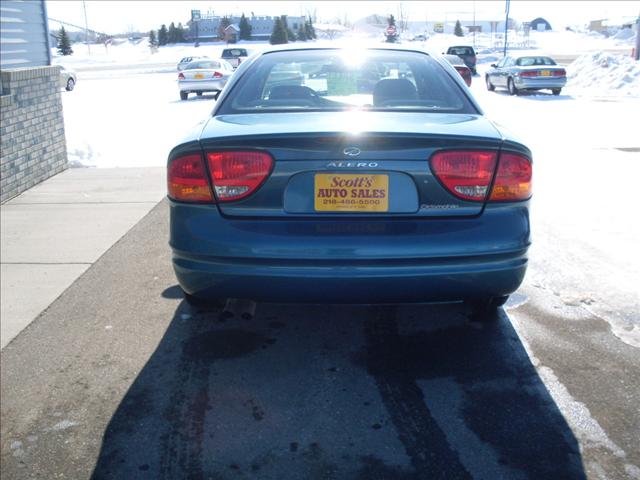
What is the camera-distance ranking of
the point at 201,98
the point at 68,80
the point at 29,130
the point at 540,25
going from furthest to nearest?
the point at 540,25 → the point at 68,80 → the point at 201,98 → the point at 29,130

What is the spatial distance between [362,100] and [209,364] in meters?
1.92

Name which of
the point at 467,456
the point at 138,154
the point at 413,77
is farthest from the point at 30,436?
the point at 138,154

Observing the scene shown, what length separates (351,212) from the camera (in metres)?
3.37

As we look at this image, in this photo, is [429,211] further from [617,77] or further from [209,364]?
[617,77]

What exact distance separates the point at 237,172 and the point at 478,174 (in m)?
1.11

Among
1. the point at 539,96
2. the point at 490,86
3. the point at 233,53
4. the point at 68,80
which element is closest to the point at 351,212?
the point at 539,96

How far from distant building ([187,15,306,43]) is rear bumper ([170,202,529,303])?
80528 millimetres

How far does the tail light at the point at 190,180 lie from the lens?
3.50m

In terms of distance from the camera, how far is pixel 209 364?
4020 millimetres

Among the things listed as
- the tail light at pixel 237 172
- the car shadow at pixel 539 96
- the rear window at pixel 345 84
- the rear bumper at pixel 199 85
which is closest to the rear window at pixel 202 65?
the rear bumper at pixel 199 85

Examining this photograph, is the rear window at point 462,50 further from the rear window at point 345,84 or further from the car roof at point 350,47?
the rear window at point 345,84

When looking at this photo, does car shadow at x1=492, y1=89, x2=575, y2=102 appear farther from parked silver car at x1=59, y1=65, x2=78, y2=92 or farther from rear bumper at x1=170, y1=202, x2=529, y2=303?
rear bumper at x1=170, y1=202, x2=529, y2=303

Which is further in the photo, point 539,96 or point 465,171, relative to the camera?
point 539,96

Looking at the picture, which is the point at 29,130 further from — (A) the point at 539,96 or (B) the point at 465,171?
(A) the point at 539,96
